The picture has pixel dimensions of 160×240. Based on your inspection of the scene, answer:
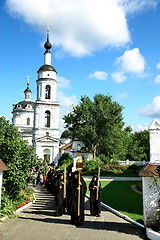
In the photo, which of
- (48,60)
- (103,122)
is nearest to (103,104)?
(103,122)

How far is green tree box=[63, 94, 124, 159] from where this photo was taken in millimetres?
36469

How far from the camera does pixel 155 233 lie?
630cm

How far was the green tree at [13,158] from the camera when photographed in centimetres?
990

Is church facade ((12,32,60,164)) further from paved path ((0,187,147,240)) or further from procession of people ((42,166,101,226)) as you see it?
paved path ((0,187,147,240))

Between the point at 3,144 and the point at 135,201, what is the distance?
692 cm

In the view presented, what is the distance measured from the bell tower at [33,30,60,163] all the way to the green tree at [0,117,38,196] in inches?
1231

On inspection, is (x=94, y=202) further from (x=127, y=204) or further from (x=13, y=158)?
(x=13, y=158)

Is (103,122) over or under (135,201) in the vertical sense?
over

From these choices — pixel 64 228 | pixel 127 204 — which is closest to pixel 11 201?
pixel 64 228

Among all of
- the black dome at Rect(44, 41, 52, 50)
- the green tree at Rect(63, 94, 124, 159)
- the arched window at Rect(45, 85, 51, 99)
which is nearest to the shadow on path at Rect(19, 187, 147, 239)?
the green tree at Rect(63, 94, 124, 159)

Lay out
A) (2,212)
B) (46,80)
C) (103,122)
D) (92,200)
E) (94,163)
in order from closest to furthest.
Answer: (2,212), (92,200), (94,163), (103,122), (46,80)

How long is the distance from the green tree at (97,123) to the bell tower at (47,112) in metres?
4.79

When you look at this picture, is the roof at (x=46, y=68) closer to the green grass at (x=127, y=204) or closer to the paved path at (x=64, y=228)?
the green grass at (x=127, y=204)

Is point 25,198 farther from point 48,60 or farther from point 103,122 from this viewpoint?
point 48,60
